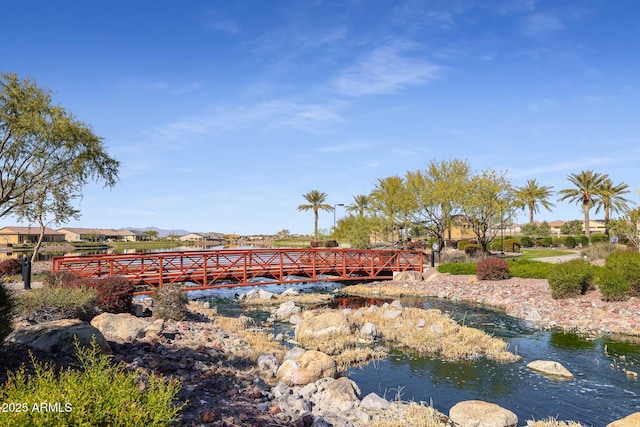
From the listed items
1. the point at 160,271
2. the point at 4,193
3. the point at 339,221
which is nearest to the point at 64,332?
the point at 160,271

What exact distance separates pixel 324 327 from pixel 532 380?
6229mm

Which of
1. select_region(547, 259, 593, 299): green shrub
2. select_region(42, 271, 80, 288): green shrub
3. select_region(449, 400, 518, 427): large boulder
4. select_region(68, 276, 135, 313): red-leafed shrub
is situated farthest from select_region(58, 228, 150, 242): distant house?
select_region(449, 400, 518, 427): large boulder

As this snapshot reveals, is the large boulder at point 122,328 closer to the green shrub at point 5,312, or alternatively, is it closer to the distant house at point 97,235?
the green shrub at point 5,312

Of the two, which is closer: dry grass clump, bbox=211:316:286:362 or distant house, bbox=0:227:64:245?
dry grass clump, bbox=211:316:286:362

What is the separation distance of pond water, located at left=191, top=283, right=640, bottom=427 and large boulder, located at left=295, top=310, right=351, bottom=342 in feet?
6.13

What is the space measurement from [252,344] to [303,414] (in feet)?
18.0

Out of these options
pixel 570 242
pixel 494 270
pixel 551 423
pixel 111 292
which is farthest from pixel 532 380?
pixel 570 242

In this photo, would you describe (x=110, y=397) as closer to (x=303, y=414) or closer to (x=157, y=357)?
(x=303, y=414)

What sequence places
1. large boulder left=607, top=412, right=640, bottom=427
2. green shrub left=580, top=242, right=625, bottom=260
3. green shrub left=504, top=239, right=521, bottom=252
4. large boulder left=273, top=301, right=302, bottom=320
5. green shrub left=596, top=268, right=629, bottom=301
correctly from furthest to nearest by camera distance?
green shrub left=504, top=239, right=521, bottom=252 → green shrub left=580, top=242, right=625, bottom=260 → large boulder left=273, top=301, right=302, bottom=320 → green shrub left=596, top=268, right=629, bottom=301 → large boulder left=607, top=412, right=640, bottom=427

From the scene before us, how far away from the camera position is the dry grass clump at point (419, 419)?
24.5 ft

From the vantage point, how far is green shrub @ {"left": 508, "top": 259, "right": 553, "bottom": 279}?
24125 millimetres

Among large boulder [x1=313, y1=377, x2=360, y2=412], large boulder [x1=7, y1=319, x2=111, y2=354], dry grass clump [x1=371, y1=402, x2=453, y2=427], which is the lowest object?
dry grass clump [x1=371, y1=402, x2=453, y2=427]

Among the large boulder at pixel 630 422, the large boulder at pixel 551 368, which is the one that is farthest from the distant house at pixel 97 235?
the large boulder at pixel 630 422

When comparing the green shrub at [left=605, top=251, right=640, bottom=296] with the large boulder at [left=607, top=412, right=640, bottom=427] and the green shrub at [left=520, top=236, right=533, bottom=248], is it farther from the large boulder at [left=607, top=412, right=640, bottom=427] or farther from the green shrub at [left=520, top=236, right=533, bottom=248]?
the green shrub at [left=520, top=236, right=533, bottom=248]
